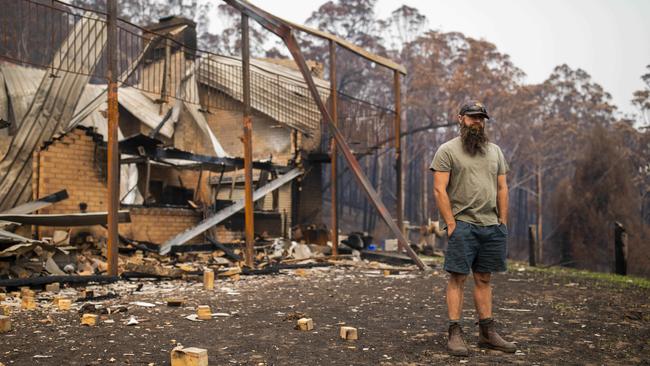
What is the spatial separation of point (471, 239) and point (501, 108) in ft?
120

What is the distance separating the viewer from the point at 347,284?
8578 millimetres

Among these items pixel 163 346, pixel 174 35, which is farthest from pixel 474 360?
pixel 174 35

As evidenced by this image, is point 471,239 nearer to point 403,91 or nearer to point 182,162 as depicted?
point 182,162

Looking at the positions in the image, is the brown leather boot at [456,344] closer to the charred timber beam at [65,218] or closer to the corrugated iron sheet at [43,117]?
the charred timber beam at [65,218]

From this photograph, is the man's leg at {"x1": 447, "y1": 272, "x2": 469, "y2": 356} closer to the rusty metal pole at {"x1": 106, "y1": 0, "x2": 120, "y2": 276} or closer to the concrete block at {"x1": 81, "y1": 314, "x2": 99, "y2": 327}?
the concrete block at {"x1": 81, "y1": 314, "x2": 99, "y2": 327}

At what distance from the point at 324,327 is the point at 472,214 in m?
1.75

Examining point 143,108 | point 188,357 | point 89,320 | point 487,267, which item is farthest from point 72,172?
point 487,267

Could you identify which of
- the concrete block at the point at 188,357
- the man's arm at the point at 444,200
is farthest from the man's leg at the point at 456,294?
the concrete block at the point at 188,357

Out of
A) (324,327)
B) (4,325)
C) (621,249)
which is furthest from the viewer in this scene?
(621,249)

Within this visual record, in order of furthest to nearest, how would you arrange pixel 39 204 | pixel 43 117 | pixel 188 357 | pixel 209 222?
pixel 209 222
pixel 43 117
pixel 39 204
pixel 188 357

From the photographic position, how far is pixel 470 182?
421 centimetres

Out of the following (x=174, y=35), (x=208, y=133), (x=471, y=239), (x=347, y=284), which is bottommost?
(x=347, y=284)

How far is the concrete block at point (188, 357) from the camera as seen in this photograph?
3.34 metres

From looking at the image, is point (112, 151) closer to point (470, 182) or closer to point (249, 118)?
point (249, 118)
